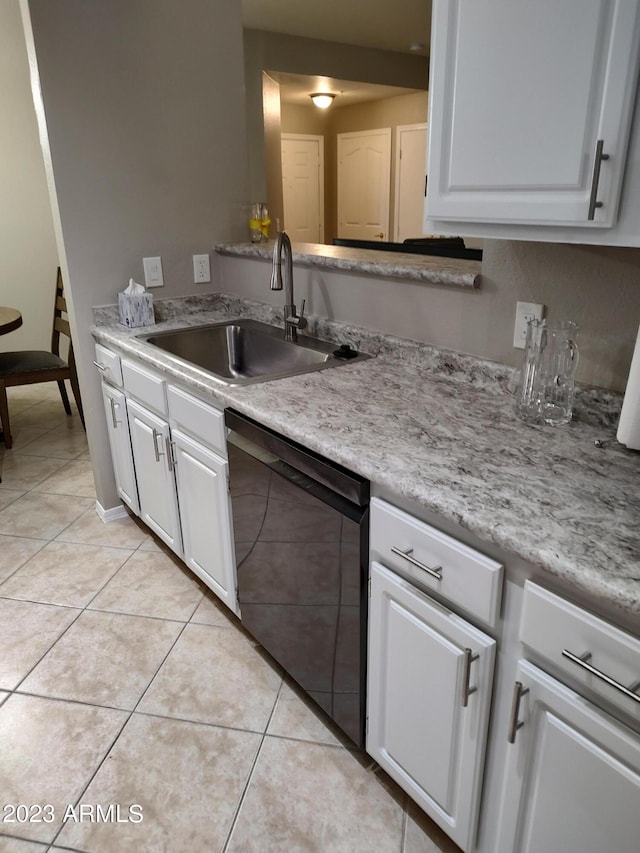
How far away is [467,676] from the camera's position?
1.12 metres

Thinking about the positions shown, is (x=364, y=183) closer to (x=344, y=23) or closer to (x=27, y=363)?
(x=344, y=23)

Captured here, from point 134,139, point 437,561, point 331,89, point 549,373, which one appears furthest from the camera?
point 331,89

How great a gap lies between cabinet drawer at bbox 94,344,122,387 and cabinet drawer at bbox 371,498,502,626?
4.84 ft

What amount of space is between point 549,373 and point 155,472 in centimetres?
147

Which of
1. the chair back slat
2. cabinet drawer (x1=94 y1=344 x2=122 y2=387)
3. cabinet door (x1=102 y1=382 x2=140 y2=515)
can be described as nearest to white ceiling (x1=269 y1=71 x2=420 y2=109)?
the chair back slat

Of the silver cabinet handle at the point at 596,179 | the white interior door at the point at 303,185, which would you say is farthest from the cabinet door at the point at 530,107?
the white interior door at the point at 303,185

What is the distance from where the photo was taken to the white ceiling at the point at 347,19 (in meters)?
4.36

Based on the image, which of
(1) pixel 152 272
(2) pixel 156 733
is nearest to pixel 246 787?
(2) pixel 156 733

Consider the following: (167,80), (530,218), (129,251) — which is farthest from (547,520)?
(167,80)

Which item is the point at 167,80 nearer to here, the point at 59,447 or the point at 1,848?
the point at 59,447

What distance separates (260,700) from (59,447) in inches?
94.4

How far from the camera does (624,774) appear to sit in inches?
34.9

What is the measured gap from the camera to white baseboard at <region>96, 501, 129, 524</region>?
2.83 meters

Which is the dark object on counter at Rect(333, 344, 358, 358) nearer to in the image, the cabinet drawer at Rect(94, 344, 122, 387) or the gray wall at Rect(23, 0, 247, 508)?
the cabinet drawer at Rect(94, 344, 122, 387)
